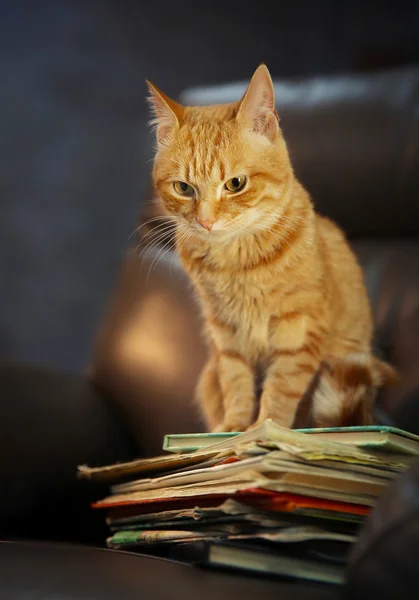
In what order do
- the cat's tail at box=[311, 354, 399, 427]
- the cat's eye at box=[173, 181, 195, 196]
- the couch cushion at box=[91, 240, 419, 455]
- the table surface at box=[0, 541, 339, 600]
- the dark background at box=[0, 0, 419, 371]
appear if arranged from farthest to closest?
the dark background at box=[0, 0, 419, 371], the couch cushion at box=[91, 240, 419, 455], the cat's eye at box=[173, 181, 195, 196], the cat's tail at box=[311, 354, 399, 427], the table surface at box=[0, 541, 339, 600]

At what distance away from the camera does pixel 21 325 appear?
7.41 feet

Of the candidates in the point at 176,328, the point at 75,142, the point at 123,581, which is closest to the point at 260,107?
the point at 176,328

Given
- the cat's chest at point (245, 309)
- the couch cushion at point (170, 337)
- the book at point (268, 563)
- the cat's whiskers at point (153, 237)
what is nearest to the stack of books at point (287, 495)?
the book at point (268, 563)

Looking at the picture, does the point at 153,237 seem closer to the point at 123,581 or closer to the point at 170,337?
the point at 170,337

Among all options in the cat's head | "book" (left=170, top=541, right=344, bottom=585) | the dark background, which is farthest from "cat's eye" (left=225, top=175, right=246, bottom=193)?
the dark background

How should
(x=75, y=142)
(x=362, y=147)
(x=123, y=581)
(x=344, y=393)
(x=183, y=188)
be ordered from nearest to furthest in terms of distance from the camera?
(x=123, y=581) → (x=344, y=393) → (x=183, y=188) → (x=362, y=147) → (x=75, y=142)

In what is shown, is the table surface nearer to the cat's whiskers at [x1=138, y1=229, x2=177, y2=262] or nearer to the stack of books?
the stack of books

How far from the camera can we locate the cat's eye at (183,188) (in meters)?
1.16

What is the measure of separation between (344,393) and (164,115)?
0.53 m

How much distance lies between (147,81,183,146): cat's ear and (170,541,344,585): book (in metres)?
0.67

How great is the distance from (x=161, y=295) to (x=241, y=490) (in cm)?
83

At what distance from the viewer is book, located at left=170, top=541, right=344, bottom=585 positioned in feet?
2.67

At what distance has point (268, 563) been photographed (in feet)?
2.70

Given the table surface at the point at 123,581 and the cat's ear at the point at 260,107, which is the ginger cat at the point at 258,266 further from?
the table surface at the point at 123,581
